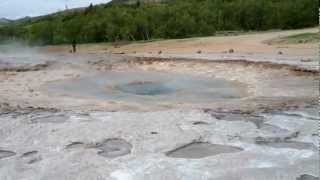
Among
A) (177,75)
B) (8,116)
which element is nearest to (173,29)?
(177,75)

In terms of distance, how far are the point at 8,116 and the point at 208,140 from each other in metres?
4.30

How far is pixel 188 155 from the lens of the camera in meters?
6.78

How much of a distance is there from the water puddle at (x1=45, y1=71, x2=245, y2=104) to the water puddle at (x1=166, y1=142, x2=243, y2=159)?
401cm

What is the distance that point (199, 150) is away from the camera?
7004 millimetres

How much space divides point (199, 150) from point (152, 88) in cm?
687

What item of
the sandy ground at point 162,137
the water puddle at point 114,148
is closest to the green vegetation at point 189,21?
the sandy ground at point 162,137

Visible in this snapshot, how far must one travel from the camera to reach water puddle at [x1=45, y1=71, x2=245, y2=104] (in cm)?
1182

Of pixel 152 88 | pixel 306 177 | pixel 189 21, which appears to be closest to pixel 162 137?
pixel 306 177

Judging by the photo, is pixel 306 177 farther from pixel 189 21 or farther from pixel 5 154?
pixel 189 21

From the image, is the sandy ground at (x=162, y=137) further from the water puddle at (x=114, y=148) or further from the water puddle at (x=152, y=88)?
the water puddle at (x=152, y=88)

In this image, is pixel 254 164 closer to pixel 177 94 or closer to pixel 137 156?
pixel 137 156

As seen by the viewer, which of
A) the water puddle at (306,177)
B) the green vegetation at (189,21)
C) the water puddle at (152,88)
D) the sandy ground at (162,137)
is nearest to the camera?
the water puddle at (306,177)

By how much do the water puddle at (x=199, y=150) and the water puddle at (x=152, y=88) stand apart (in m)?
4.01

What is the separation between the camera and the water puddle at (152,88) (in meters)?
11.8
